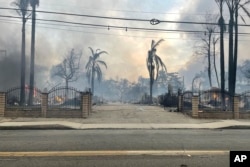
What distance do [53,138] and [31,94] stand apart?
23495mm

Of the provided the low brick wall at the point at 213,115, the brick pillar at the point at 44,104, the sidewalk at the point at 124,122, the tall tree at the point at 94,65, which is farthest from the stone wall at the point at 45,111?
the tall tree at the point at 94,65

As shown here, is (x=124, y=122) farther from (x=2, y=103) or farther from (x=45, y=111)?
(x=2, y=103)

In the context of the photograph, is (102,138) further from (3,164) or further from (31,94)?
(31,94)

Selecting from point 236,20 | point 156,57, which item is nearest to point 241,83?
point 156,57

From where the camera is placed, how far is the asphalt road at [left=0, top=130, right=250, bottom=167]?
896cm

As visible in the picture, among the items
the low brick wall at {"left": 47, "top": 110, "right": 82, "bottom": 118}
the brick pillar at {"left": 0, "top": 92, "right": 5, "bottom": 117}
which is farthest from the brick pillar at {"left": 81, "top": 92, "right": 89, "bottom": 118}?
the brick pillar at {"left": 0, "top": 92, "right": 5, "bottom": 117}

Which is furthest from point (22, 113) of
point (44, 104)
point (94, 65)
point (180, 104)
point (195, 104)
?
point (94, 65)

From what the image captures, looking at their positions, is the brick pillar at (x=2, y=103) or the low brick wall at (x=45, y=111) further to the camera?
the low brick wall at (x=45, y=111)

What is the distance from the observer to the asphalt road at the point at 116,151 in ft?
29.4

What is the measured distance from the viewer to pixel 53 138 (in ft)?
43.3

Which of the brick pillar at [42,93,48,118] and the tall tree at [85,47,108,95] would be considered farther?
the tall tree at [85,47,108,95]

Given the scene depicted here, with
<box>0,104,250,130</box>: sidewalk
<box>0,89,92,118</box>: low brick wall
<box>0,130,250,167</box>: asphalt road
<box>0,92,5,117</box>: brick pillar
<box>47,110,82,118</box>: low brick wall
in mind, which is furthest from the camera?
<box>47,110,82,118</box>: low brick wall

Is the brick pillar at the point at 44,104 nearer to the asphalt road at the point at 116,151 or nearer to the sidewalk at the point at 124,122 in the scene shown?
the sidewalk at the point at 124,122

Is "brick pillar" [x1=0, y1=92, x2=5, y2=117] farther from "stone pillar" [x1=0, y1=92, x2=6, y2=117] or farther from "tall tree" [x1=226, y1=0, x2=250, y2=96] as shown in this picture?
"tall tree" [x1=226, y1=0, x2=250, y2=96]
